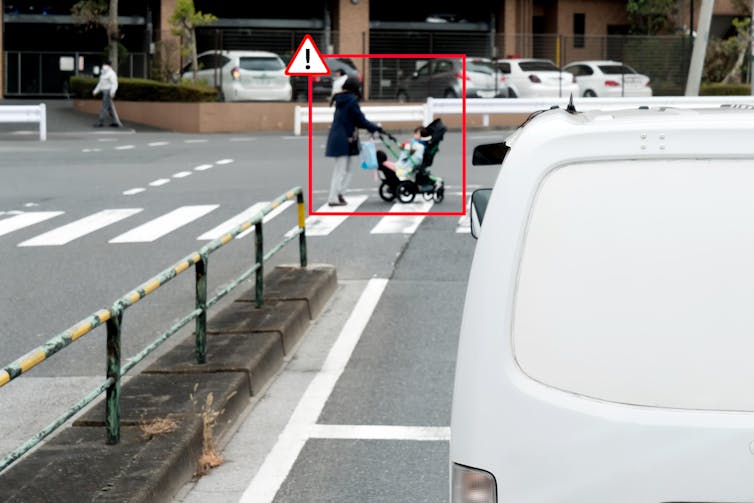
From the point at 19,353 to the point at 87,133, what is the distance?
25.7 meters

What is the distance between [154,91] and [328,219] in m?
21.3

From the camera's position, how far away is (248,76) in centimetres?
3916

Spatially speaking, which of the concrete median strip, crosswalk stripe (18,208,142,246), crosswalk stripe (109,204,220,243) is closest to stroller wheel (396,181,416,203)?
crosswalk stripe (109,204,220,243)

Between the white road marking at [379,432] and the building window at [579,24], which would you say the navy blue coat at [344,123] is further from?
the building window at [579,24]

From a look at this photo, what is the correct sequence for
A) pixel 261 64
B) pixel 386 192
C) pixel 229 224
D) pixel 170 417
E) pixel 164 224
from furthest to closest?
1. pixel 261 64
2. pixel 386 192
3. pixel 164 224
4. pixel 229 224
5. pixel 170 417

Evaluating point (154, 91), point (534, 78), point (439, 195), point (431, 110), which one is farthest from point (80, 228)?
point (534, 78)

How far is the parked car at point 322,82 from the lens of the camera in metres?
40.6

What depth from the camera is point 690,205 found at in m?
3.38

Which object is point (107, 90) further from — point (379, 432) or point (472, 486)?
point (472, 486)

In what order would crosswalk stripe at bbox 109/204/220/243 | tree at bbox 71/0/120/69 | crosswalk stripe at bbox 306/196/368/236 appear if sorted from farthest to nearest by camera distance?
1. tree at bbox 71/0/120/69
2. crosswalk stripe at bbox 306/196/368/236
3. crosswalk stripe at bbox 109/204/220/243

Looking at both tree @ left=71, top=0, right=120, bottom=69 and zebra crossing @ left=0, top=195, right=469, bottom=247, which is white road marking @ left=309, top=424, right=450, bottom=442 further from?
tree @ left=71, top=0, right=120, bottom=69

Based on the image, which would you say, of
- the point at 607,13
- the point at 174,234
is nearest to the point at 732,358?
the point at 174,234

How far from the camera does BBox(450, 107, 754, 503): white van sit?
3.32 m

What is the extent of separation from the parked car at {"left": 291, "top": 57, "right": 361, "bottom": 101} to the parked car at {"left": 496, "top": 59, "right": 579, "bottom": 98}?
4470mm
